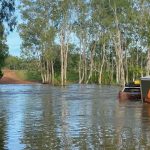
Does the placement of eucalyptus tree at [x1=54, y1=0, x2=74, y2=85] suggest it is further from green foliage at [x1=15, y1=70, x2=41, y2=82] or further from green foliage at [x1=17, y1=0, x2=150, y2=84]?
green foliage at [x1=15, y1=70, x2=41, y2=82]

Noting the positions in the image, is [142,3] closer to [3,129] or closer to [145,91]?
[145,91]

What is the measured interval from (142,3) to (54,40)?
70.9 feet

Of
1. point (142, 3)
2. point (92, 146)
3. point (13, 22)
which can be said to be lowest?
point (92, 146)

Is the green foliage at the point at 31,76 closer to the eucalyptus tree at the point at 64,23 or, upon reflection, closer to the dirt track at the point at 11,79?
the dirt track at the point at 11,79

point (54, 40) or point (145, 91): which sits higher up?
point (54, 40)

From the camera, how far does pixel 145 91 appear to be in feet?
130

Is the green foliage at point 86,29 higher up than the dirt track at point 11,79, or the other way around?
the green foliage at point 86,29

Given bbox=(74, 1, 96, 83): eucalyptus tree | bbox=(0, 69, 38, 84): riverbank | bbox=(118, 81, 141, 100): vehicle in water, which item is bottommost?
bbox=(118, 81, 141, 100): vehicle in water

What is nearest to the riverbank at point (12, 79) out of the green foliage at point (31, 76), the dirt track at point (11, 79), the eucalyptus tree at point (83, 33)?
the dirt track at point (11, 79)

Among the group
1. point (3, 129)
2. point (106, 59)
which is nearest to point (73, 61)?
point (106, 59)

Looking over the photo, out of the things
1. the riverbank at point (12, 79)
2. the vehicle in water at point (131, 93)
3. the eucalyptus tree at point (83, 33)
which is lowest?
the vehicle in water at point (131, 93)

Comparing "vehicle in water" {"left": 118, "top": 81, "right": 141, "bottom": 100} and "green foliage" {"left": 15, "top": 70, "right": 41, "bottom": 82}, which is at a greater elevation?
"green foliage" {"left": 15, "top": 70, "right": 41, "bottom": 82}

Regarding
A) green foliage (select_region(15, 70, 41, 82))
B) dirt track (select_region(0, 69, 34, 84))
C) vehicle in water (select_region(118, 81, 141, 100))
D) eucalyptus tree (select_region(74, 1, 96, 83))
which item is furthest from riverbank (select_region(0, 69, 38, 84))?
vehicle in water (select_region(118, 81, 141, 100))

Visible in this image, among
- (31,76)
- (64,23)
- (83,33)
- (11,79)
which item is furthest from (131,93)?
(31,76)
